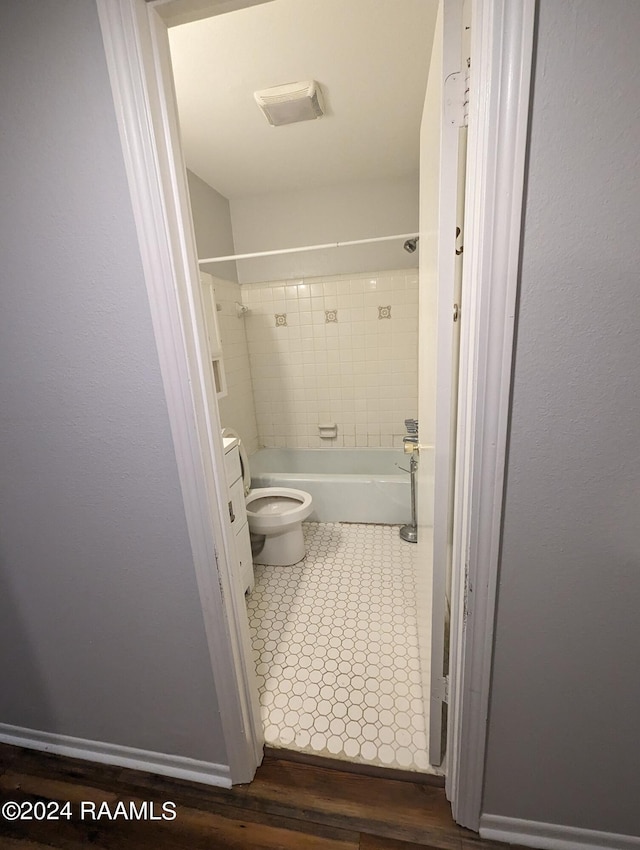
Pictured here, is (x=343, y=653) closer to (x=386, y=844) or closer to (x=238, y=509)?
(x=386, y=844)

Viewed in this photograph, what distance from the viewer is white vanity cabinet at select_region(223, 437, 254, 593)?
1.63 metres

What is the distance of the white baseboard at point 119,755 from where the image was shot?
1.10 meters

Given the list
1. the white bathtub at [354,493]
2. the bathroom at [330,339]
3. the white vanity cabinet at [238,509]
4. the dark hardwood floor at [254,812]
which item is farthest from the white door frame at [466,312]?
the white bathtub at [354,493]

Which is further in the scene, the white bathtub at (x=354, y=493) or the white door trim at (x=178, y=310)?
the white bathtub at (x=354, y=493)

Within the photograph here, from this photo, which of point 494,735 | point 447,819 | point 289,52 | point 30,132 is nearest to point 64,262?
point 30,132

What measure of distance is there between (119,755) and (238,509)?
37.4 inches

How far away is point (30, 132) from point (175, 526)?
0.93m

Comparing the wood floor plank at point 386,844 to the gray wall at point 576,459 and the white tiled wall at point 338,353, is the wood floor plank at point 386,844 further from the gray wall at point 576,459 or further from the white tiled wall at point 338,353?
the white tiled wall at point 338,353

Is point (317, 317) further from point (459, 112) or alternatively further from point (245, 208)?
point (459, 112)

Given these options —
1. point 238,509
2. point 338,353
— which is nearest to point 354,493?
point 238,509

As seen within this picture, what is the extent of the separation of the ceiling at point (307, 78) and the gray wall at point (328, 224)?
0.26 metres

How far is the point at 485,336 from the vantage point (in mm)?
641

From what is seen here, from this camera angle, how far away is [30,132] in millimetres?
704

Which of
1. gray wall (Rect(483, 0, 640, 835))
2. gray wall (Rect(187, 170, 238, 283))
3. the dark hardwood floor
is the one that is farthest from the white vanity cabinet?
gray wall (Rect(187, 170, 238, 283))
